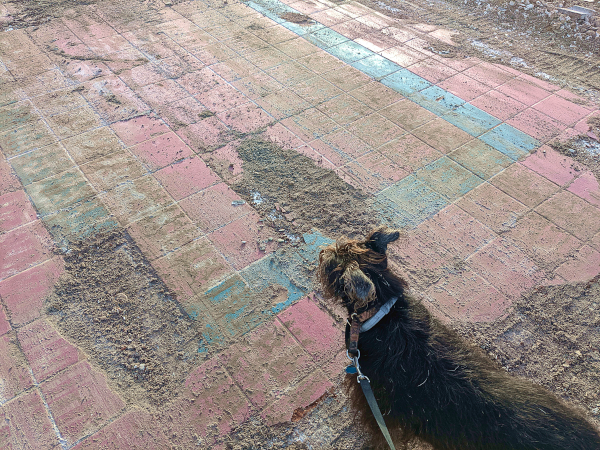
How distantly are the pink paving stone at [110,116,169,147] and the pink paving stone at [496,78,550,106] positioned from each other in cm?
589

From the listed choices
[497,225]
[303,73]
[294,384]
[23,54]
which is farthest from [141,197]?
[23,54]

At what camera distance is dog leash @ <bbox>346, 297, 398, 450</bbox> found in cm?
234

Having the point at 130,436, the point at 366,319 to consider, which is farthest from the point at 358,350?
the point at 130,436

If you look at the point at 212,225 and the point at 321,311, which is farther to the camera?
the point at 212,225

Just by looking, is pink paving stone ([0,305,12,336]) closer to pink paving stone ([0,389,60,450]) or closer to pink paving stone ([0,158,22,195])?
pink paving stone ([0,389,60,450])

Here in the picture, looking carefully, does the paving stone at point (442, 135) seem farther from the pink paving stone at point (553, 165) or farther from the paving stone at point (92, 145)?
the paving stone at point (92, 145)

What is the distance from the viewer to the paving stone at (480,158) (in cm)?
557

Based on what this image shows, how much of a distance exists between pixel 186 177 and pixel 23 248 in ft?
6.75

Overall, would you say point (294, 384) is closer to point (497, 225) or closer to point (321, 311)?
point (321, 311)

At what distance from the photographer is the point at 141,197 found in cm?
509

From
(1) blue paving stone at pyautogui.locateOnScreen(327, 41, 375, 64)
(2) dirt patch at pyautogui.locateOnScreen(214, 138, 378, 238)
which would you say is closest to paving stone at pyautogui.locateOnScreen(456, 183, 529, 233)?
(2) dirt patch at pyautogui.locateOnScreen(214, 138, 378, 238)

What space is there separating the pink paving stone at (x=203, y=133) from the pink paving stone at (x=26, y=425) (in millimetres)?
3613

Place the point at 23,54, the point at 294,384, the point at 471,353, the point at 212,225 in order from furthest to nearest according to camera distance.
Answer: the point at 23,54 < the point at 212,225 < the point at 294,384 < the point at 471,353

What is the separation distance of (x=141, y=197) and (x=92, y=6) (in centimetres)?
684
